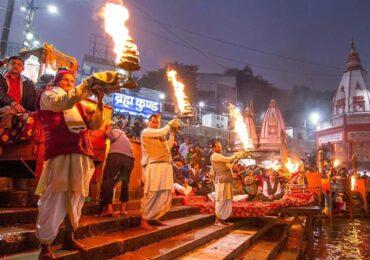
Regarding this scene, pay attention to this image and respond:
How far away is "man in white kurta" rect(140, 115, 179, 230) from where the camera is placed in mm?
5762

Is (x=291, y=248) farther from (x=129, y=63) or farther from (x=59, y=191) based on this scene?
(x=129, y=63)

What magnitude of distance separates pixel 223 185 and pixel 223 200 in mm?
455

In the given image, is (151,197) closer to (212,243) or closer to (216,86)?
(212,243)

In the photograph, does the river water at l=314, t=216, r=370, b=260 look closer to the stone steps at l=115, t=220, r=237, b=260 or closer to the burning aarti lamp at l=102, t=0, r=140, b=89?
the stone steps at l=115, t=220, r=237, b=260

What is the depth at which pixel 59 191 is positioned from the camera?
124 inches

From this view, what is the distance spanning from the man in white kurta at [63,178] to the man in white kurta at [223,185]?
5.59m

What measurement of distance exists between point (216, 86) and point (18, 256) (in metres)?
49.6

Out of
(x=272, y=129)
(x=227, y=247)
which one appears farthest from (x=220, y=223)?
(x=272, y=129)

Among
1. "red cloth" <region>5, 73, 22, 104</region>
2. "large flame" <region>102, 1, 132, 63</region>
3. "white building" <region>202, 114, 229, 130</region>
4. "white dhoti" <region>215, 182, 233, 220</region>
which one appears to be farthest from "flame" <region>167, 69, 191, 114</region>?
"white building" <region>202, 114, 229, 130</region>

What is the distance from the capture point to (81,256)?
11.9 ft

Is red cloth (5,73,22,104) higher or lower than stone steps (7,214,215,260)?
higher

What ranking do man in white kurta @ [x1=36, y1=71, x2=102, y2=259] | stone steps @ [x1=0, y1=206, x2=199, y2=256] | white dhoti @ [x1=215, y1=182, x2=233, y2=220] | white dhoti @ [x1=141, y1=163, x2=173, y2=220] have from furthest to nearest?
1. white dhoti @ [x1=215, y1=182, x2=233, y2=220]
2. white dhoti @ [x1=141, y1=163, x2=173, y2=220]
3. stone steps @ [x1=0, y1=206, x2=199, y2=256]
4. man in white kurta @ [x1=36, y1=71, x2=102, y2=259]

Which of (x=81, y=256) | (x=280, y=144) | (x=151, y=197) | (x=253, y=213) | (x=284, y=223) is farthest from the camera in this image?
(x=280, y=144)

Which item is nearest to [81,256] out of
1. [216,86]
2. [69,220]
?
[69,220]
